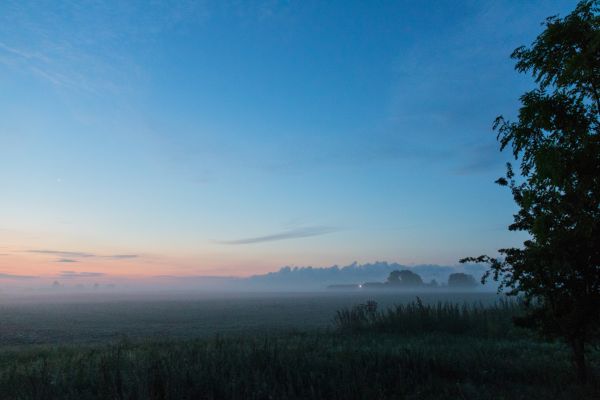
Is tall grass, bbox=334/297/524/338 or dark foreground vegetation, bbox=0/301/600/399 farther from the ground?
dark foreground vegetation, bbox=0/301/600/399

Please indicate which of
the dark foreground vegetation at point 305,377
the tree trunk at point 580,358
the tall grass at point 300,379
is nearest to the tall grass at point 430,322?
the dark foreground vegetation at point 305,377

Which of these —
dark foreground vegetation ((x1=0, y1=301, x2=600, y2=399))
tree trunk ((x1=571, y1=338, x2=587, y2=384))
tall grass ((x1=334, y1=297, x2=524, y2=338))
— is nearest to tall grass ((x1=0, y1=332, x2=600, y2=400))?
dark foreground vegetation ((x1=0, y1=301, x2=600, y2=399))

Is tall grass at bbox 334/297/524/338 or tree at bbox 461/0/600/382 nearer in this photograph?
tree at bbox 461/0/600/382

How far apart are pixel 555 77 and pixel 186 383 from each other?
40.5 feet

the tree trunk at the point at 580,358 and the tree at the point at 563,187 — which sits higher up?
the tree at the point at 563,187

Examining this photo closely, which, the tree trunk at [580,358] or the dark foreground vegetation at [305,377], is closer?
the dark foreground vegetation at [305,377]

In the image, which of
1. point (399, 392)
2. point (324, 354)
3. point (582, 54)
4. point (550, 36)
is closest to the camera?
point (582, 54)

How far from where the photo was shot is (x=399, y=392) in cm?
1109

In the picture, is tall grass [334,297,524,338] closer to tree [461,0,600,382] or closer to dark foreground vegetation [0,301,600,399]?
dark foreground vegetation [0,301,600,399]

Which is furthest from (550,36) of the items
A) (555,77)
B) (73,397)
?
(73,397)

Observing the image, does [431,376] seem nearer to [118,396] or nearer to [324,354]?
[324,354]

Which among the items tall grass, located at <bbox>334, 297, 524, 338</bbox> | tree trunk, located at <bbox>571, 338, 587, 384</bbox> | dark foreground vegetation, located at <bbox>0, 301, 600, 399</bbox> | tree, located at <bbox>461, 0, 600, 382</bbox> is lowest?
tall grass, located at <bbox>334, 297, 524, 338</bbox>

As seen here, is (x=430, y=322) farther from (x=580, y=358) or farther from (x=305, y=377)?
(x=305, y=377)

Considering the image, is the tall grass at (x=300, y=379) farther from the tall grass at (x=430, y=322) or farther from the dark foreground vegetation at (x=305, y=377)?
the tall grass at (x=430, y=322)
